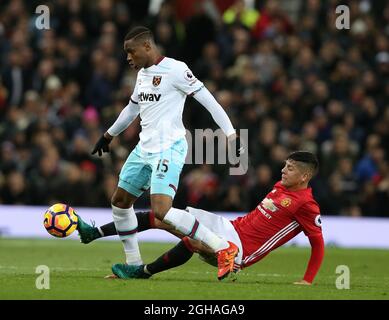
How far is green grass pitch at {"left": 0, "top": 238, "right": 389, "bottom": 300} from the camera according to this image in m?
9.34

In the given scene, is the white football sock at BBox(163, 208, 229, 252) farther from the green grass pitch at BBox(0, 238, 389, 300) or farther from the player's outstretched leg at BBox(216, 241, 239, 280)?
the green grass pitch at BBox(0, 238, 389, 300)

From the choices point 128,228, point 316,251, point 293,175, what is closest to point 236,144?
point 293,175

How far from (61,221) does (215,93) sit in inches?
376

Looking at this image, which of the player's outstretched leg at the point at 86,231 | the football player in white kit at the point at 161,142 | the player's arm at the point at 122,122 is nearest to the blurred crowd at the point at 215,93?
the player's arm at the point at 122,122

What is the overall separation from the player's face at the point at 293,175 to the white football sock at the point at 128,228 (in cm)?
157

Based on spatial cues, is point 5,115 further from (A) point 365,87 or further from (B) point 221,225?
(B) point 221,225

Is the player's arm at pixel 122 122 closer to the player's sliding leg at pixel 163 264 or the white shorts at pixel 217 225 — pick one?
the white shorts at pixel 217 225

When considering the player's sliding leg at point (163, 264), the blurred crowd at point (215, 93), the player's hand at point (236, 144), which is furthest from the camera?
the blurred crowd at point (215, 93)

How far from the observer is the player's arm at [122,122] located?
11.0m

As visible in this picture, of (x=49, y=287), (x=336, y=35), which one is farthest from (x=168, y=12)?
(x=49, y=287)

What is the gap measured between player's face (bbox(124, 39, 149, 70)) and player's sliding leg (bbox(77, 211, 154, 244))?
64.3 inches

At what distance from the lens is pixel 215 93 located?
19844mm

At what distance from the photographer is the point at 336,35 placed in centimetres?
2116

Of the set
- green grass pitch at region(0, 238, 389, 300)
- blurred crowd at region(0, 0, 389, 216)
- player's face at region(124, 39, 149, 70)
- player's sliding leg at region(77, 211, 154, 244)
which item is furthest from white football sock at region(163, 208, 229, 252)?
blurred crowd at region(0, 0, 389, 216)
